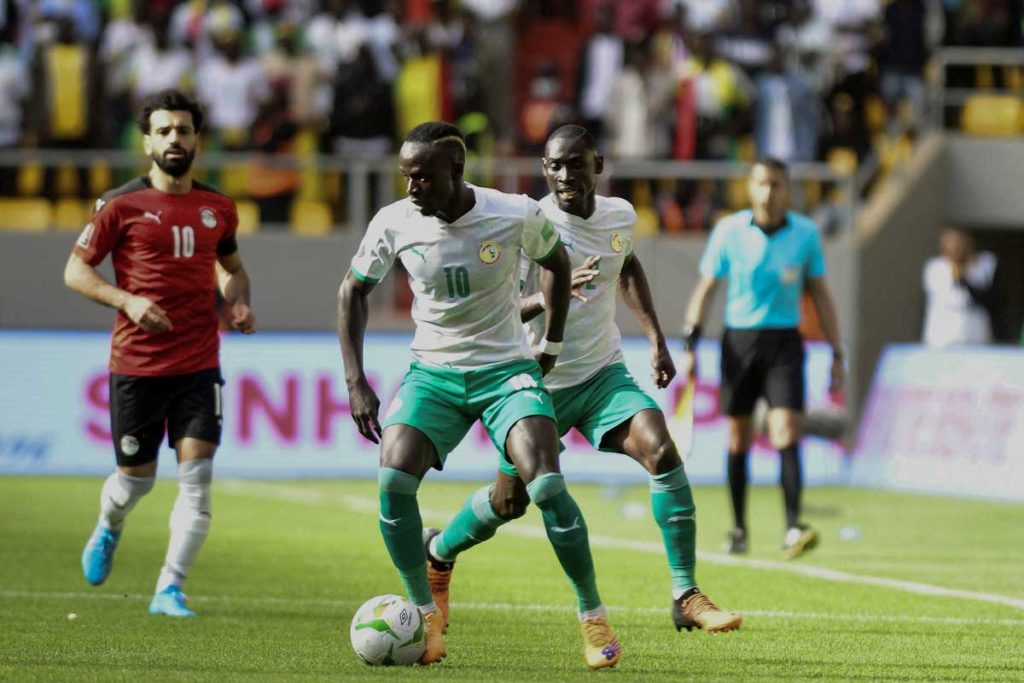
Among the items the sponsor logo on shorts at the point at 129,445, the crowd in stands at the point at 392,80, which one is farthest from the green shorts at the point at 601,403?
the crowd in stands at the point at 392,80

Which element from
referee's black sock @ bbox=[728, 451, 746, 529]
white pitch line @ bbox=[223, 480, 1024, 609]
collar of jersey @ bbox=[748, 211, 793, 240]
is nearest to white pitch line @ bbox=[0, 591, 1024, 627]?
white pitch line @ bbox=[223, 480, 1024, 609]

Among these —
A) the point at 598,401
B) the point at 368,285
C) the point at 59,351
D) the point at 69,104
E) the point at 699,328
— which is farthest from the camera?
the point at 69,104

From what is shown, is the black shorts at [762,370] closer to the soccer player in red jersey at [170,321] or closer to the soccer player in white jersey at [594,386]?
the soccer player in white jersey at [594,386]

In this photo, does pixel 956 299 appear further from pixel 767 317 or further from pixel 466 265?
pixel 466 265

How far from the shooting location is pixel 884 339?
70.7 feet

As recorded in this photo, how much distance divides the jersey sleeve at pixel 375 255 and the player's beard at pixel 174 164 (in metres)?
1.96

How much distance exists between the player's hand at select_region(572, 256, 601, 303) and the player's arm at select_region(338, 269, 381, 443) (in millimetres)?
1129

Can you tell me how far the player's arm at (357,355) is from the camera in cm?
749

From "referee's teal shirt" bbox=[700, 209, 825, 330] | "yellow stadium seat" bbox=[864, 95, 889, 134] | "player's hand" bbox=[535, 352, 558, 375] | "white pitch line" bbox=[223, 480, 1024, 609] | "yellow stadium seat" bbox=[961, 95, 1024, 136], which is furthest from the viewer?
"yellow stadium seat" bbox=[961, 95, 1024, 136]

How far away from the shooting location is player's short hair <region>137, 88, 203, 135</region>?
938cm

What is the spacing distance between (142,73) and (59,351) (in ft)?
10.5

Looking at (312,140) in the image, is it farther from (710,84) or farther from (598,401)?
(598,401)

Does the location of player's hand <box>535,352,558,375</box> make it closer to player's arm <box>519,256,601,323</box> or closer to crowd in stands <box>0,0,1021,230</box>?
player's arm <box>519,256,601,323</box>

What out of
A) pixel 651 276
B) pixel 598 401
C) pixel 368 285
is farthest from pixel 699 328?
pixel 651 276
